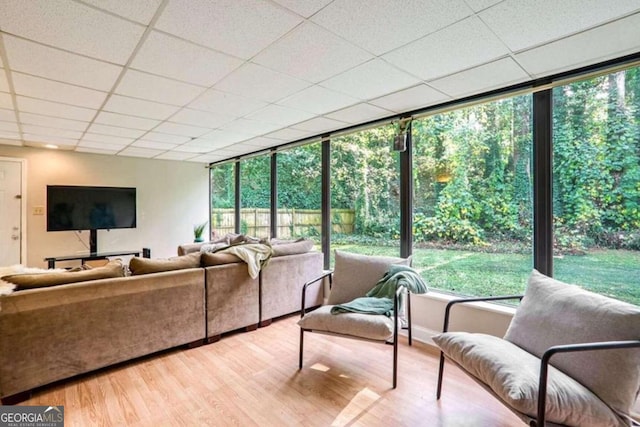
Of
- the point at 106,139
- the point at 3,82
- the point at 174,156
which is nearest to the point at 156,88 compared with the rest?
the point at 3,82

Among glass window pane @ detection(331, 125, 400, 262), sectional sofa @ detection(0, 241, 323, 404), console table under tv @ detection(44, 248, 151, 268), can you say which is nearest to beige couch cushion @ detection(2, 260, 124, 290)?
sectional sofa @ detection(0, 241, 323, 404)

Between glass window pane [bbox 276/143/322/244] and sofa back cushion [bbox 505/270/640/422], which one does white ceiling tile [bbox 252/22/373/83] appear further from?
glass window pane [bbox 276/143/322/244]

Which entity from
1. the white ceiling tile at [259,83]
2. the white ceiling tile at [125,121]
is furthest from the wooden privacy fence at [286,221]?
the white ceiling tile at [125,121]

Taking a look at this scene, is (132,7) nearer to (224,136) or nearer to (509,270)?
(224,136)

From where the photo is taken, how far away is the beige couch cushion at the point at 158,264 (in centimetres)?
254

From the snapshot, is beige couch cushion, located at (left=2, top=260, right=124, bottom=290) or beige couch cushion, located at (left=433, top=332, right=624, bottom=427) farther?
beige couch cushion, located at (left=2, top=260, right=124, bottom=290)

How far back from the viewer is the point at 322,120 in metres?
3.56

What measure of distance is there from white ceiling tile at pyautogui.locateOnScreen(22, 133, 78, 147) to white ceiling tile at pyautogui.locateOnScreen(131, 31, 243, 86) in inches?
129

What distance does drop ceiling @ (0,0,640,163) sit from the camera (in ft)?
5.18

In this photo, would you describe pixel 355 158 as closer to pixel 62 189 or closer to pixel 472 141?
pixel 472 141

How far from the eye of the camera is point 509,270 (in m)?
2.65

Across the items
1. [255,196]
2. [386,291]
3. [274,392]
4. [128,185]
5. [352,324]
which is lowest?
[274,392]

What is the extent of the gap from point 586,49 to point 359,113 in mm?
1853

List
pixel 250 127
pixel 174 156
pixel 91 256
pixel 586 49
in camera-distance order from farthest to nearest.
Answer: pixel 174 156, pixel 91 256, pixel 250 127, pixel 586 49
